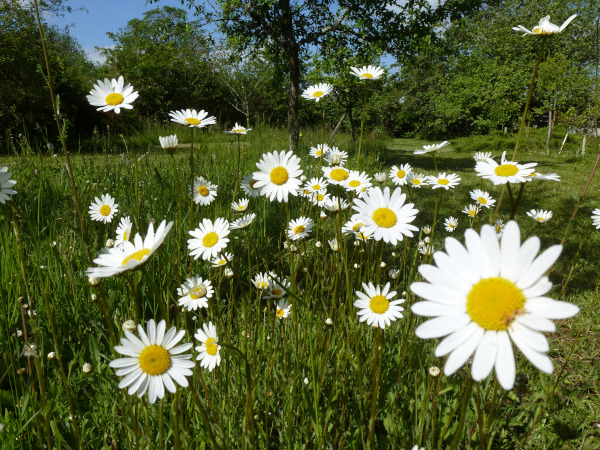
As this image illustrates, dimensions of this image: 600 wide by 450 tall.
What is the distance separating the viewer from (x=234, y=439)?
1166 mm

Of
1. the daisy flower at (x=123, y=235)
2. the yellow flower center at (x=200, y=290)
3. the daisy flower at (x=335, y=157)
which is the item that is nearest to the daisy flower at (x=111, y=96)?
the daisy flower at (x=123, y=235)

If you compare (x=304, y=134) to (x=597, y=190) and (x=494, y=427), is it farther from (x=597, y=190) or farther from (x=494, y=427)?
(x=494, y=427)

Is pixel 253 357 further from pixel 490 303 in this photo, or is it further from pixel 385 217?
pixel 490 303

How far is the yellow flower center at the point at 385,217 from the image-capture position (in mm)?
1100

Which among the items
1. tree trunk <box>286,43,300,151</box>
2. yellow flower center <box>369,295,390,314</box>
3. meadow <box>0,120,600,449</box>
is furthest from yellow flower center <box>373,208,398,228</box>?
tree trunk <box>286,43,300,151</box>

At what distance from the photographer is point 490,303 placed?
53 cm

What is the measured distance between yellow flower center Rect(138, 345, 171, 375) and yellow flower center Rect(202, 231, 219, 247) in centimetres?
64

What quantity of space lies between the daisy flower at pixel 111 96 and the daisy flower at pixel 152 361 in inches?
28.8

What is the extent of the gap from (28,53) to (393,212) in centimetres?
1187

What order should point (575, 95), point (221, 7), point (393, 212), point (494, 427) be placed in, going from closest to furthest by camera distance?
1. point (393, 212)
2. point (494, 427)
3. point (221, 7)
4. point (575, 95)

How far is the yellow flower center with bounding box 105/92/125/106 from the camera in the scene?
1195mm

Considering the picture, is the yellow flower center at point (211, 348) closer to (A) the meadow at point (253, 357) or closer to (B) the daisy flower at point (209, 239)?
(A) the meadow at point (253, 357)

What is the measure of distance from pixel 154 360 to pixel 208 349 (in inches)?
21.7

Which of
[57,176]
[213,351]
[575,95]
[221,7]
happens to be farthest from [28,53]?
[575,95]
